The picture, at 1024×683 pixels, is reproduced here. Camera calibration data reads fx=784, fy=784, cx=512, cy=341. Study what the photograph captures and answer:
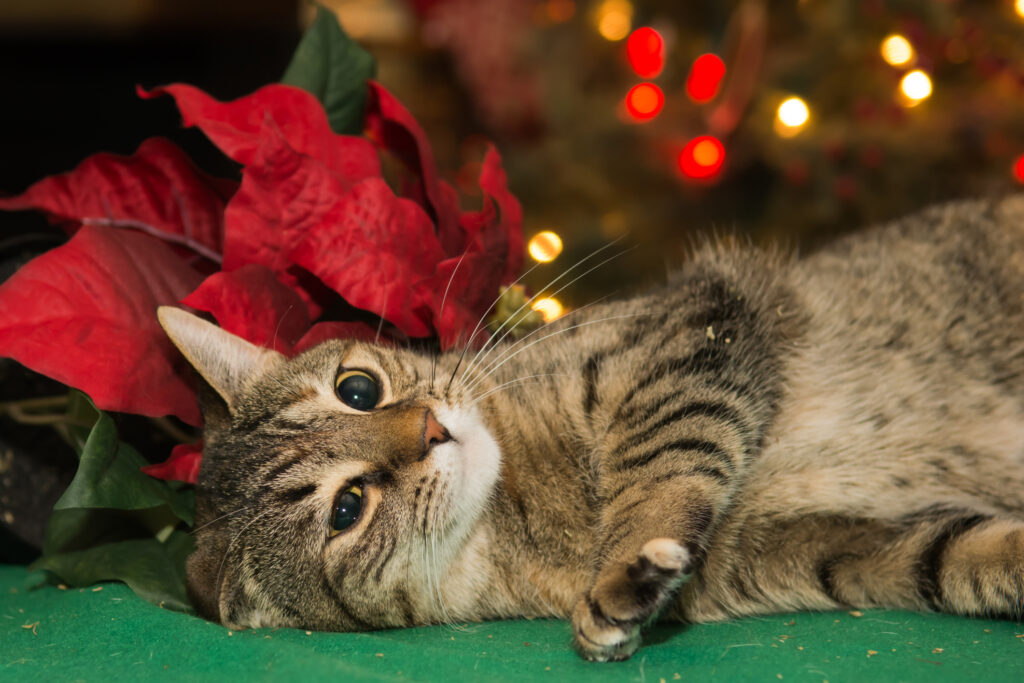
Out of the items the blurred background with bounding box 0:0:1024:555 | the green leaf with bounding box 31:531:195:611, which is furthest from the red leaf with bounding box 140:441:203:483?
the blurred background with bounding box 0:0:1024:555

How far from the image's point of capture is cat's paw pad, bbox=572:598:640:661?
87 cm

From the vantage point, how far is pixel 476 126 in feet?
12.0

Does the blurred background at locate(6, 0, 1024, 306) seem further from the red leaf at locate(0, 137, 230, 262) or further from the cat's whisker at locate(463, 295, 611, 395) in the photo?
the red leaf at locate(0, 137, 230, 262)

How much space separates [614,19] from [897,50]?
0.91 meters

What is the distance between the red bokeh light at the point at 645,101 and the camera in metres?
2.52

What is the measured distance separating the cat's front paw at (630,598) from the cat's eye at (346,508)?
0.35 meters

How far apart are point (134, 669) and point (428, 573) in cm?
37

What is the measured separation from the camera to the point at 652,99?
99.4 inches

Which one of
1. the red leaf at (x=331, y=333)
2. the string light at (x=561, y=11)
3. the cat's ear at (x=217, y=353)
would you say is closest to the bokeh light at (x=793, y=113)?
the string light at (x=561, y=11)

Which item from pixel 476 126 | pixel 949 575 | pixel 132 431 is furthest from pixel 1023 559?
pixel 476 126

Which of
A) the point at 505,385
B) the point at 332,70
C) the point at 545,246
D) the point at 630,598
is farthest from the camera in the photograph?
the point at 545,246

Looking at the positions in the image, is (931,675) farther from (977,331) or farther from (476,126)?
(476,126)

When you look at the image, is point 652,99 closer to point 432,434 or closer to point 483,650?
point 432,434

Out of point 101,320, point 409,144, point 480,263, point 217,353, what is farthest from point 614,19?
point 101,320
